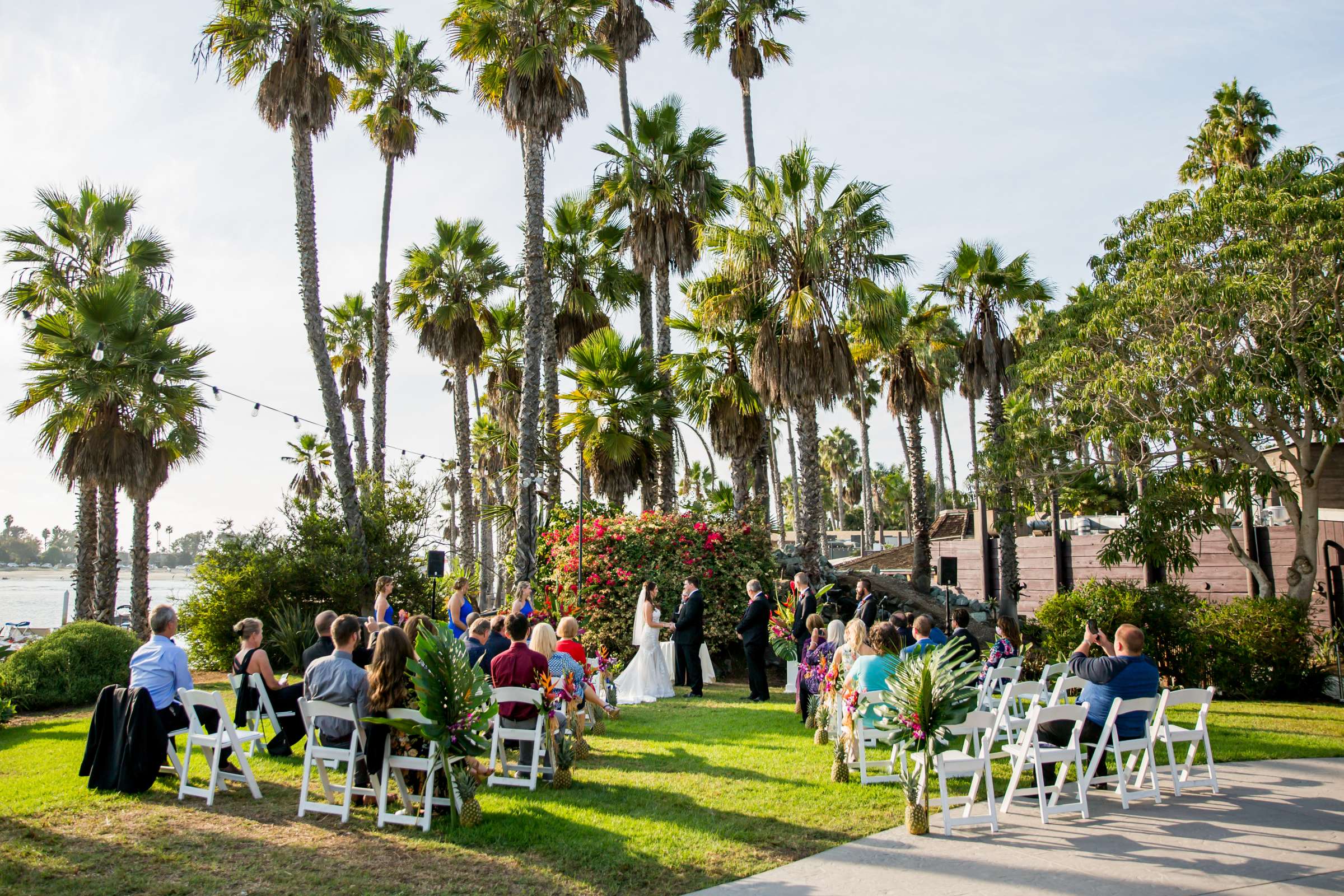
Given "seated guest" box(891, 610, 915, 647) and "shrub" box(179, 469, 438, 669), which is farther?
"shrub" box(179, 469, 438, 669)

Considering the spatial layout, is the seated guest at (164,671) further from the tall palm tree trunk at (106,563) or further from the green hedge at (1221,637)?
the tall palm tree trunk at (106,563)

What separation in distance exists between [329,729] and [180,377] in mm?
13286

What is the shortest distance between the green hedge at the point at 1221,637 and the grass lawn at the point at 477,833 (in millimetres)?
4045

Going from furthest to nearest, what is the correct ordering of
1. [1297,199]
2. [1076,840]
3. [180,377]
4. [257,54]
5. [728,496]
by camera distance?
[728,496], [257,54], [180,377], [1297,199], [1076,840]

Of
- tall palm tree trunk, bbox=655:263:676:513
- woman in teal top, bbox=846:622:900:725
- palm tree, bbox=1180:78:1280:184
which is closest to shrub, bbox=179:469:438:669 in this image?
tall palm tree trunk, bbox=655:263:676:513

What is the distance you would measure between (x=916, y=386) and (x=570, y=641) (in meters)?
21.0

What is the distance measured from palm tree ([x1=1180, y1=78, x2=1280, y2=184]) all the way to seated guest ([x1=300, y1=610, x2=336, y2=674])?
81.9 ft

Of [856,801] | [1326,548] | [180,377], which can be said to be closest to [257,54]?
[180,377]

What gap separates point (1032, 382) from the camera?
15.7m

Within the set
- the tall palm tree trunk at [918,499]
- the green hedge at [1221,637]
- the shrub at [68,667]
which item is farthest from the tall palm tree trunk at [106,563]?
the tall palm tree trunk at [918,499]

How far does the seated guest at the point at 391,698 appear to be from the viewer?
6164 mm

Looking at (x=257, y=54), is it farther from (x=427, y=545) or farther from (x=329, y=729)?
(x=329, y=729)

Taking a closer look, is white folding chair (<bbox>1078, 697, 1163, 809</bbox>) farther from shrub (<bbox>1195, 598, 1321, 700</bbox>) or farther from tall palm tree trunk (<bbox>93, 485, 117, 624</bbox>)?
tall palm tree trunk (<bbox>93, 485, 117, 624</bbox>)

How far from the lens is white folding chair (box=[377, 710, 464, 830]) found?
5.98m
